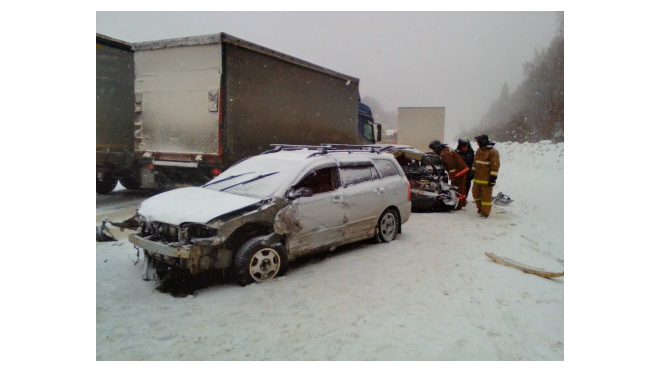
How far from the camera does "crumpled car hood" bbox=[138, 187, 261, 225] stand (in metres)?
4.18

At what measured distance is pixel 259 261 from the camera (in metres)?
4.41

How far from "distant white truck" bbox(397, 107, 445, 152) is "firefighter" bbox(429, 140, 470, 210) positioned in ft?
34.1

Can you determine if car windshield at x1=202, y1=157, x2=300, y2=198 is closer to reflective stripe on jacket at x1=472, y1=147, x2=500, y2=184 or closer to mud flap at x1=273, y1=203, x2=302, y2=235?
mud flap at x1=273, y1=203, x2=302, y2=235

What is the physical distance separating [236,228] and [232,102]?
10.9ft

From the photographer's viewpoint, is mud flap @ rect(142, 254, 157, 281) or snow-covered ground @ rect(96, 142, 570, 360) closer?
snow-covered ground @ rect(96, 142, 570, 360)

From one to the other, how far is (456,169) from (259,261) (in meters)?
6.26

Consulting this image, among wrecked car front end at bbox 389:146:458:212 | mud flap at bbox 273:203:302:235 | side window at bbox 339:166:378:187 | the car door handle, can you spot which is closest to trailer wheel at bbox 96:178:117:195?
mud flap at bbox 273:203:302:235

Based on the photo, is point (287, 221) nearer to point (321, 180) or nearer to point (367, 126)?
point (321, 180)

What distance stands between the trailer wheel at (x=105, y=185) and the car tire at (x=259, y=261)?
1660 millimetres

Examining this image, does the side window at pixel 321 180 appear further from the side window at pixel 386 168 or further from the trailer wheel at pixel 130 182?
the trailer wheel at pixel 130 182

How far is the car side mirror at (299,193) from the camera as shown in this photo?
473cm

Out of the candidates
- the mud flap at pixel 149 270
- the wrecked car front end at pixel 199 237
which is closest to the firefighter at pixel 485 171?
the wrecked car front end at pixel 199 237

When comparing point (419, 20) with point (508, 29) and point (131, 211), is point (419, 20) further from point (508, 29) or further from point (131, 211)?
point (131, 211)
